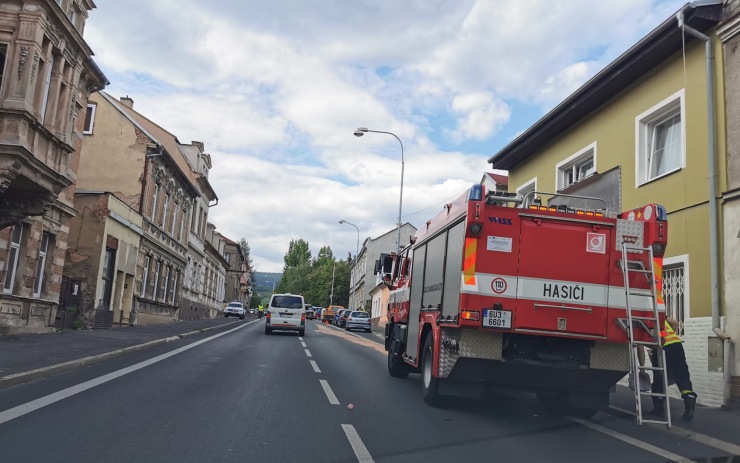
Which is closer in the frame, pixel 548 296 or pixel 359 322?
pixel 548 296

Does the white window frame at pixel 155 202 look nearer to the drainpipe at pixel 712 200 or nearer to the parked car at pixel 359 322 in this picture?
the parked car at pixel 359 322

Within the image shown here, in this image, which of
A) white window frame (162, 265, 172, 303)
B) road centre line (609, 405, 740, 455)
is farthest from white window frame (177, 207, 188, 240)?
road centre line (609, 405, 740, 455)

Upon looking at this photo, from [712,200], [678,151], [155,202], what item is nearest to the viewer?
[712,200]

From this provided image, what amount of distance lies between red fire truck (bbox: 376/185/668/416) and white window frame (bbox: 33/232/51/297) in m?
15.2

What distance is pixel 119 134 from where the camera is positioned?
97.4 ft

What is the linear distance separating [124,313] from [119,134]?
28.2 ft

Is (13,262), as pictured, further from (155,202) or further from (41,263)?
(155,202)

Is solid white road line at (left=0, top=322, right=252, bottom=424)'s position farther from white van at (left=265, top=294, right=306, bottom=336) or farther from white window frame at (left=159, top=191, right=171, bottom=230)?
white window frame at (left=159, top=191, right=171, bottom=230)

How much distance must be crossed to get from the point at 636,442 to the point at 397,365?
592cm

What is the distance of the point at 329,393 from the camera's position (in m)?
9.67

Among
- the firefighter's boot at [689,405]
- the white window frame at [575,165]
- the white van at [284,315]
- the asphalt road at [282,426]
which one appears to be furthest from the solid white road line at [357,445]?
the white van at [284,315]

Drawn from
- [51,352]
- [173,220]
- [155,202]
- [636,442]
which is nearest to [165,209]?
[173,220]

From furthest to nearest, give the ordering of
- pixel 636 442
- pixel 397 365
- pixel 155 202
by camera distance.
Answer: pixel 155 202, pixel 397 365, pixel 636 442

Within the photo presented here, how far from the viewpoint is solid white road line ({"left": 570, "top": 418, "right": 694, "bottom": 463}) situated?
21.0 feet
